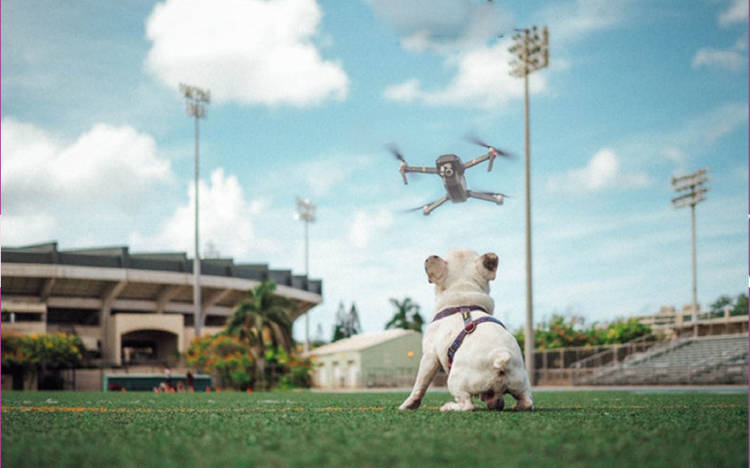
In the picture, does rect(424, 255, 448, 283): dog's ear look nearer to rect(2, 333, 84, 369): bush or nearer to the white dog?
the white dog

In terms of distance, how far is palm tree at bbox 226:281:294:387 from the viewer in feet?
134

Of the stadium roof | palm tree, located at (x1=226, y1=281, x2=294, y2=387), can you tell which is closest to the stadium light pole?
palm tree, located at (x1=226, y1=281, x2=294, y2=387)

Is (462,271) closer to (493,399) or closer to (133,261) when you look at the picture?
(493,399)

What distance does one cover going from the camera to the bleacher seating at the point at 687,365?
2916cm

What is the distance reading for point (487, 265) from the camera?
6059mm

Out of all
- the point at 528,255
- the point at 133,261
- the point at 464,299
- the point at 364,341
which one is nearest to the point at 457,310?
the point at 464,299

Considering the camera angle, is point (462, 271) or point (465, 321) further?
point (462, 271)

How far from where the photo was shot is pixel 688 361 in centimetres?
3322

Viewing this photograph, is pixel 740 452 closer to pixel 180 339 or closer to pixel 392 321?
pixel 180 339

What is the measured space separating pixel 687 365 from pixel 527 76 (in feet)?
45.2

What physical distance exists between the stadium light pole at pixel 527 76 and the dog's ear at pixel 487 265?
24.2 metres

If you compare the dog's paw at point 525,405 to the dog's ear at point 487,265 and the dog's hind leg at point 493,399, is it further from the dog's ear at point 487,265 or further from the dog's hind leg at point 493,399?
the dog's ear at point 487,265

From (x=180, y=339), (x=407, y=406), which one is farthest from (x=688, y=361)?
(x=180, y=339)

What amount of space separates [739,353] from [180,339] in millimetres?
37981
